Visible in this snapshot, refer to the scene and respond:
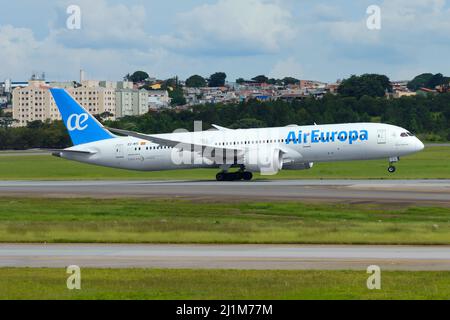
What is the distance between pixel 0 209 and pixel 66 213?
3.76 meters

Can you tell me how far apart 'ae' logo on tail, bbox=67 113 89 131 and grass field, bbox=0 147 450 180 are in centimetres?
698

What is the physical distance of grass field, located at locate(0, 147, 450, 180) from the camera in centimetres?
6688

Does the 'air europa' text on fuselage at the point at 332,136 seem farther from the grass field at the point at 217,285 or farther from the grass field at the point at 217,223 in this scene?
the grass field at the point at 217,285

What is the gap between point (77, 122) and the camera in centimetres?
6500

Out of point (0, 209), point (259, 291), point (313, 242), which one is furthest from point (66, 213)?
point (259, 291)

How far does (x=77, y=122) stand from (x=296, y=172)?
16.7 metres

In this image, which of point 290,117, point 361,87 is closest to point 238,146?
point 290,117

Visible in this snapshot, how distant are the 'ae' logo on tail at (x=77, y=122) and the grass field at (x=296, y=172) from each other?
6981 millimetres

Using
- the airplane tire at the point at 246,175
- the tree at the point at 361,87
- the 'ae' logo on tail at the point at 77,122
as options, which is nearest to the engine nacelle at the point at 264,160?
the airplane tire at the point at 246,175

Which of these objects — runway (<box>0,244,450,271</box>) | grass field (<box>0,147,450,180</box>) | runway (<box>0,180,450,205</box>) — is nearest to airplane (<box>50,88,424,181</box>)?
runway (<box>0,180,450,205</box>)

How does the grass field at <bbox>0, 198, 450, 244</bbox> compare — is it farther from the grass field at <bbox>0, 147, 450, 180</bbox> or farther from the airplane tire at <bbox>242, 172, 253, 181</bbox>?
the grass field at <bbox>0, 147, 450, 180</bbox>

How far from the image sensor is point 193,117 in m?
141

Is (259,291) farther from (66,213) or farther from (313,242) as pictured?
(66,213)

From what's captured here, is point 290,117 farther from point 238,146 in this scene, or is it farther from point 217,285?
point 217,285
